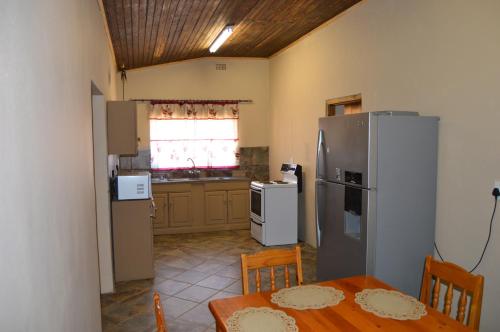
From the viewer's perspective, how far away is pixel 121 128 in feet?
13.6

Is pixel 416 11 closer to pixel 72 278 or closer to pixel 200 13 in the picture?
pixel 200 13

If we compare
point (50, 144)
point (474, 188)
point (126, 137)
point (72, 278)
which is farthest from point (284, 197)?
point (50, 144)

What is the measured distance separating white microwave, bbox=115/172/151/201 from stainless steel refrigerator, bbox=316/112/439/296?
2.19 m

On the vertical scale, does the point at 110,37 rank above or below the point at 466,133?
above

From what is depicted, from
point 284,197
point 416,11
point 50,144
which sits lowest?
point 284,197

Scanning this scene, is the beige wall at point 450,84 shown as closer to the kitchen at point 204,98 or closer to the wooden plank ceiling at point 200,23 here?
the kitchen at point 204,98

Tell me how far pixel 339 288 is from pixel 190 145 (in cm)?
523

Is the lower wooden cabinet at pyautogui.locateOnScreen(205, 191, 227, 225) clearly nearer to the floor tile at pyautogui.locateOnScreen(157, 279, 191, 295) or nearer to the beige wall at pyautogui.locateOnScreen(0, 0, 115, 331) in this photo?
the floor tile at pyautogui.locateOnScreen(157, 279, 191, 295)

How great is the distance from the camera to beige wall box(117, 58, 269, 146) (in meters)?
6.88

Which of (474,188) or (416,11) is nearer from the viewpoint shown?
(474,188)

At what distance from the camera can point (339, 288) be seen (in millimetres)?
2189

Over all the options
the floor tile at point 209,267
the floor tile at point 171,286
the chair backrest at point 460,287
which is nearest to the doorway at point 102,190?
the floor tile at point 171,286

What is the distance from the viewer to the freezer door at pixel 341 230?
3299 millimetres

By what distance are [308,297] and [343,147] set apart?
1.79m
